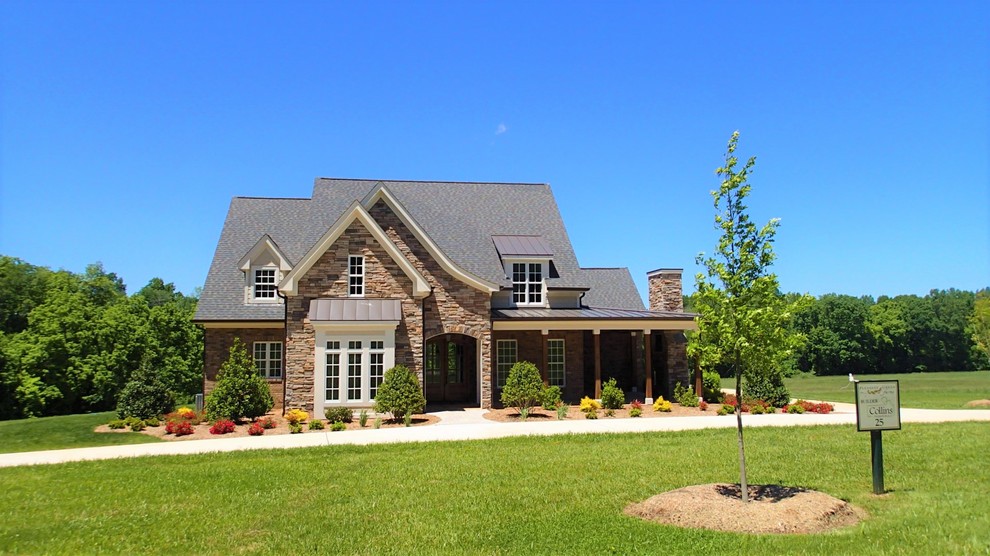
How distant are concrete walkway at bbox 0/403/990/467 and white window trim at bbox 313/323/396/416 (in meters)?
2.53

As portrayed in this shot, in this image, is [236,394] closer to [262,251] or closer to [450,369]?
[262,251]

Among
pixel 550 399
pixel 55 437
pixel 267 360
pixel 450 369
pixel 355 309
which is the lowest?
pixel 55 437

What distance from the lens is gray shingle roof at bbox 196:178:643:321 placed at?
26.4 metres

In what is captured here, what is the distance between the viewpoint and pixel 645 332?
2556cm

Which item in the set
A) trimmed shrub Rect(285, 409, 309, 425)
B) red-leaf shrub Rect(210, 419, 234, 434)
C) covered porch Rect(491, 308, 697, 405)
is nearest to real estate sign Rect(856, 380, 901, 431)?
covered porch Rect(491, 308, 697, 405)

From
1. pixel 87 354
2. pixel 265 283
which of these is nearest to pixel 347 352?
pixel 265 283

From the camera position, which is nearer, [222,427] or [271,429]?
[222,427]

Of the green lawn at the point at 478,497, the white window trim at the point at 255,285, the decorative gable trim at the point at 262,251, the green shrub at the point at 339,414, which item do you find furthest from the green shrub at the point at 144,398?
the green lawn at the point at 478,497

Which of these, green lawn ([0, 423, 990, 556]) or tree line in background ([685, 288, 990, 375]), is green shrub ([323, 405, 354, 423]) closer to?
green lawn ([0, 423, 990, 556])

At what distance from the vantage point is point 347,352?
22.2 metres

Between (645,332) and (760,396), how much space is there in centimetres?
450

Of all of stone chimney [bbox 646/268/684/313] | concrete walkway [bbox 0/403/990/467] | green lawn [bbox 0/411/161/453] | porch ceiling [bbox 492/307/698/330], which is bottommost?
green lawn [bbox 0/411/161/453]

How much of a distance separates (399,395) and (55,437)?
9377 mm

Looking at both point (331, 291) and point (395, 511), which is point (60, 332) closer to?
point (331, 291)
